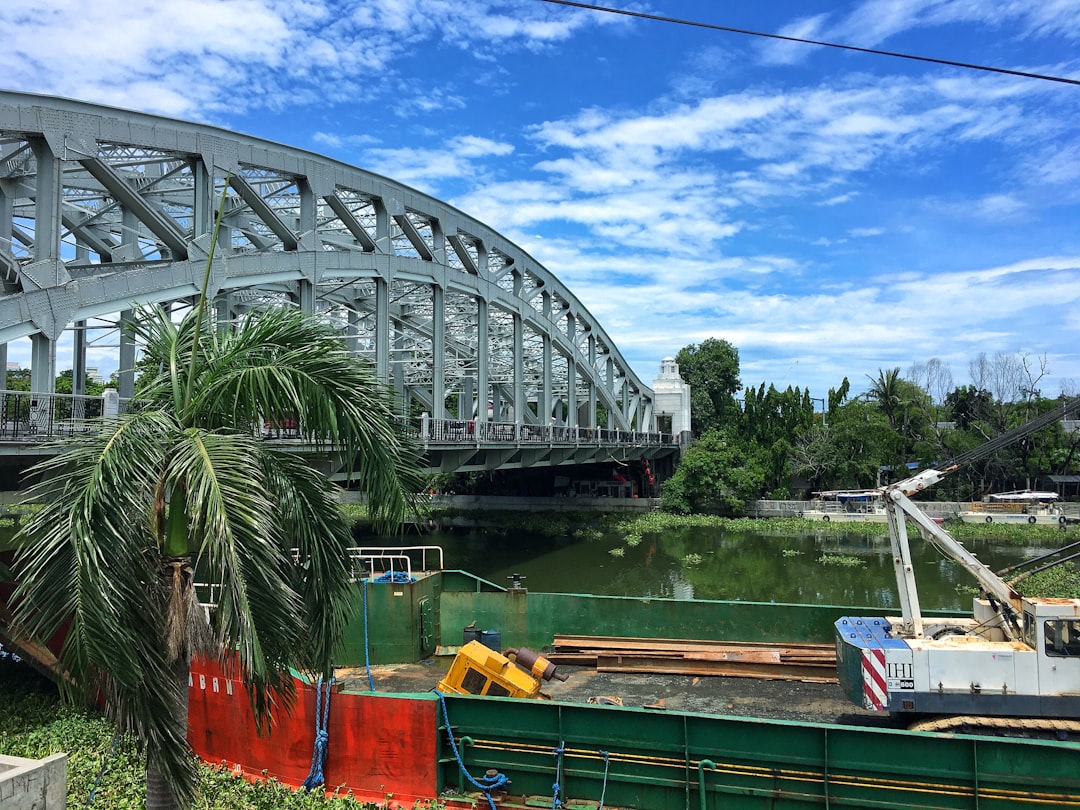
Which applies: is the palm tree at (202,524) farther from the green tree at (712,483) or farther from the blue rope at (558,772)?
the green tree at (712,483)

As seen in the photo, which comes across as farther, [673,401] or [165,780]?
[673,401]

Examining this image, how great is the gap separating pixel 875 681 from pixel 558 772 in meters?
4.83

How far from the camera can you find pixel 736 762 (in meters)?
9.33

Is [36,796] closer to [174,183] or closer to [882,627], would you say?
[882,627]

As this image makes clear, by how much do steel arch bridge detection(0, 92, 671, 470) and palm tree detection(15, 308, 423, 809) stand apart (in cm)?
171

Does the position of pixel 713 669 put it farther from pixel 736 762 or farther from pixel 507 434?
pixel 507 434

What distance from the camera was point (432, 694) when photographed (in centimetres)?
1068

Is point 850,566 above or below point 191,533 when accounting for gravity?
below

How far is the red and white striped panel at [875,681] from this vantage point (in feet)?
35.5

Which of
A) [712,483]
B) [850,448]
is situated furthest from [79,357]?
[850,448]

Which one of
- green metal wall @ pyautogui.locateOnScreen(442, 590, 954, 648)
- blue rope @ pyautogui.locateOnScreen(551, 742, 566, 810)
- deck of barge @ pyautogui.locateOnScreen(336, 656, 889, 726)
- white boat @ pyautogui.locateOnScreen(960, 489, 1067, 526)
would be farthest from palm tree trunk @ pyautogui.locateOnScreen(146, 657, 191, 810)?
white boat @ pyautogui.locateOnScreen(960, 489, 1067, 526)

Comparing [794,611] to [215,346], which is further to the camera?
[794,611]

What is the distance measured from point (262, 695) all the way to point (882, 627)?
1016 cm

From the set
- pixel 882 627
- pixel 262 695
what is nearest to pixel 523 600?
pixel 882 627
